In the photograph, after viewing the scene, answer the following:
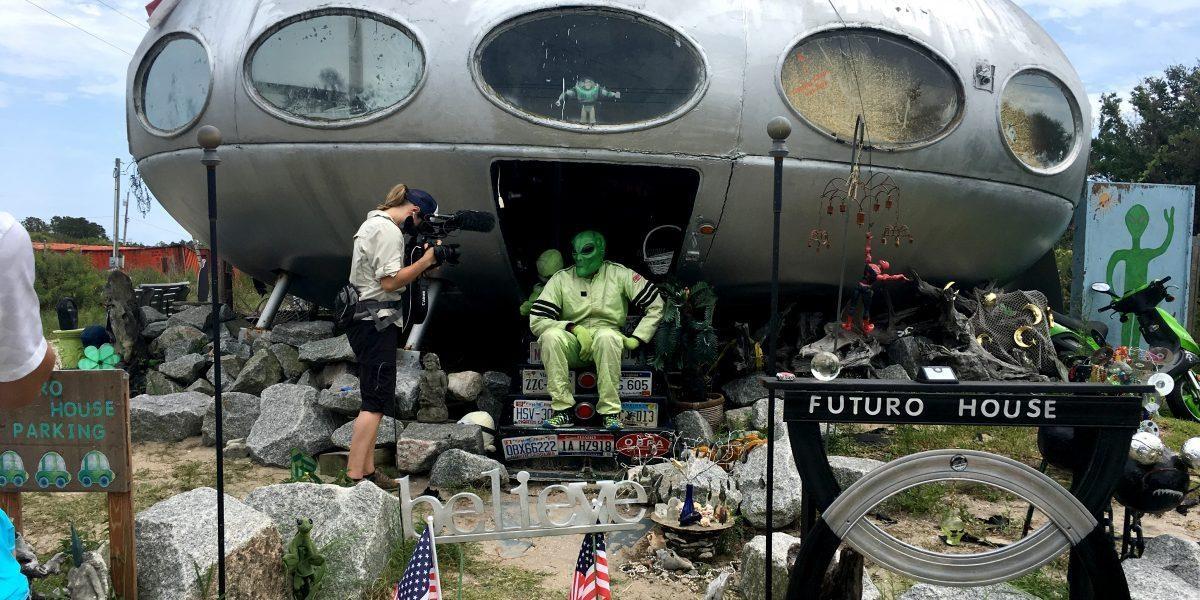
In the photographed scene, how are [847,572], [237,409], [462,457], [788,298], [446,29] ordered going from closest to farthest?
1. [847,572]
2. [462,457]
3. [446,29]
4. [237,409]
5. [788,298]

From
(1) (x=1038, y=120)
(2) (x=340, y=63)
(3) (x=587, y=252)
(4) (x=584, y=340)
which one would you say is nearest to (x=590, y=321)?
(4) (x=584, y=340)

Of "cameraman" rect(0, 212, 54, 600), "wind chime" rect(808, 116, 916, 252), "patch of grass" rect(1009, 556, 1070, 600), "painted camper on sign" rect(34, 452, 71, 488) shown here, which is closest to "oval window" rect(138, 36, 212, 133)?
"painted camper on sign" rect(34, 452, 71, 488)

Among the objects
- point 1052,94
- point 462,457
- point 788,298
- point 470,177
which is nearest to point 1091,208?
point 1052,94

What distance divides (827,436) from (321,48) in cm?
449

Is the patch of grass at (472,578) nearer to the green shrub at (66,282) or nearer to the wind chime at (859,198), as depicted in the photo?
the wind chime at (859,198)

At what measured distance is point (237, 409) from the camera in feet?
22.6

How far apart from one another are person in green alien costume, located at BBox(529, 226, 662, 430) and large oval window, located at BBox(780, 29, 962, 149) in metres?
1.79

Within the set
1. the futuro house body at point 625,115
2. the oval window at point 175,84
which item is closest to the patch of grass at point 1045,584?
the futuro house body at point 625,115

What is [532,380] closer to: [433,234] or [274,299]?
[433,234]

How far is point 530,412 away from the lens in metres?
6.20

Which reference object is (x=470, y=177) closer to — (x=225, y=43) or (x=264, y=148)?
(x=264, y=148)

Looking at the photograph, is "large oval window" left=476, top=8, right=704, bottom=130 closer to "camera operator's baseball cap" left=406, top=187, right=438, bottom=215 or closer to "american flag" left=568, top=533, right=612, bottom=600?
"camera operator's baseball cap" left=406, top=187, right=438, bottom=215

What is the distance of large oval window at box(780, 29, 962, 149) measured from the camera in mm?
6575

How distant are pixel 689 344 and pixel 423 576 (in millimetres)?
4005
